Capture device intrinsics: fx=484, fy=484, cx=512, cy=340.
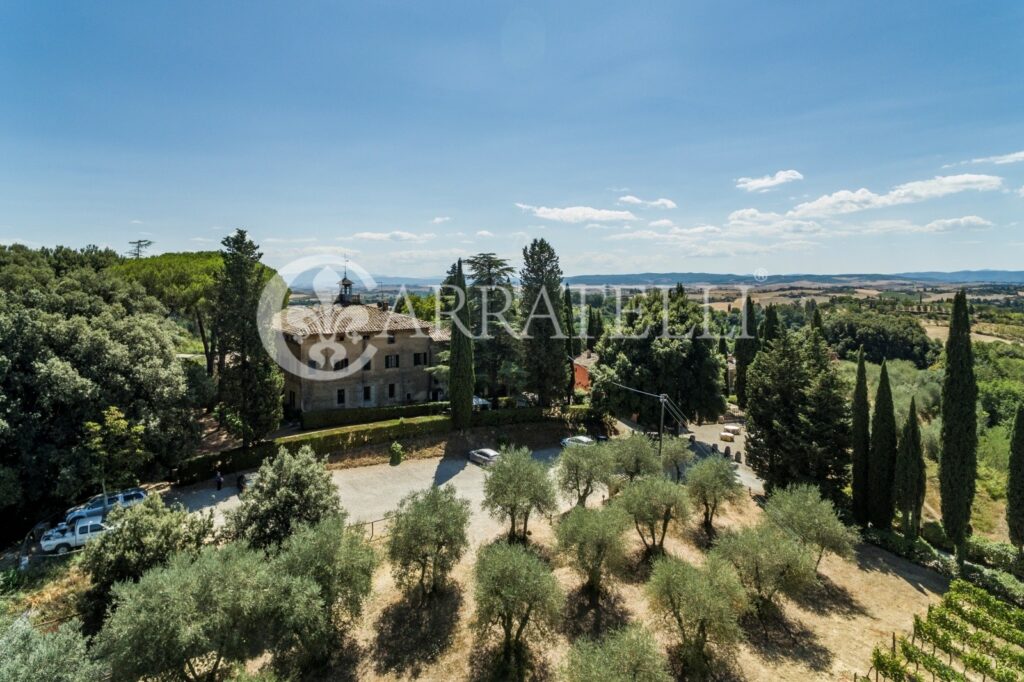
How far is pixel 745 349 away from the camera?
171ft

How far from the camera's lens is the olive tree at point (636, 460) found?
80.9 feet

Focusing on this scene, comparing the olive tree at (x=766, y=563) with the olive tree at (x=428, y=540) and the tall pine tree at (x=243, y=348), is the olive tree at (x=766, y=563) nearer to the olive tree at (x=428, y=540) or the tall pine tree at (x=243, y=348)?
the olive tree at (x=428, y=540)

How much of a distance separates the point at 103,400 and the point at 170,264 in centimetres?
2506

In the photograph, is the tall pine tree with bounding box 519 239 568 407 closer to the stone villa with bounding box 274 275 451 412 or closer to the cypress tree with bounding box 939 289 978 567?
the stone villa with bounding box 274 275 451 412

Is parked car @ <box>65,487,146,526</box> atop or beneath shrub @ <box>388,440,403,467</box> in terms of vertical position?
atop

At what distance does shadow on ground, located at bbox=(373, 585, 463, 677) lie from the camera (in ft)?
50.9

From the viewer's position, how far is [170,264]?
42.9 meters

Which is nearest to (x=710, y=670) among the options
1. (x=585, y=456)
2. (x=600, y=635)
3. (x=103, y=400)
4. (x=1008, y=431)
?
(x=600, y=635)

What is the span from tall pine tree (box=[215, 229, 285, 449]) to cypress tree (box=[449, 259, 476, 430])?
1143cm

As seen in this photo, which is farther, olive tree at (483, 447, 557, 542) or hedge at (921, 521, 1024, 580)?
hedge at (921, 521, 1024, 580)

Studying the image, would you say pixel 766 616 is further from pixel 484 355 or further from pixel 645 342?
pixel 484 355

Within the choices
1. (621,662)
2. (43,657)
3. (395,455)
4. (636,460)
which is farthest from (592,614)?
(395,455)

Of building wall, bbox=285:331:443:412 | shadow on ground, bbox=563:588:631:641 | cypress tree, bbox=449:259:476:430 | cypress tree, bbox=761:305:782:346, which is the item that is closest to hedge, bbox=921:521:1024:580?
shadow on ground, bbox=563:588:631:641

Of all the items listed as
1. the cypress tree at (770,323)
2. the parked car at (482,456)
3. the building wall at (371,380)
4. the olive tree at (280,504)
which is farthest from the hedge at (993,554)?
the building wall at (371,380)
